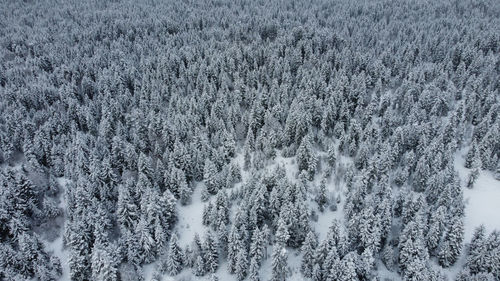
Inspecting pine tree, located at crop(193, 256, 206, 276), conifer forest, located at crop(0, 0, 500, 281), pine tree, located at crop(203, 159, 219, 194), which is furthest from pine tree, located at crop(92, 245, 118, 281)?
pine tree, located at crop(203, 159, 219, 194)

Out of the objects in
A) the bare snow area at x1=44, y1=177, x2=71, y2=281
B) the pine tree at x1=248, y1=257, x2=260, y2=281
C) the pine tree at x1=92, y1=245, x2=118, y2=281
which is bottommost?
the bare snow area at x1=44, y1=177, x2=71, y2=281

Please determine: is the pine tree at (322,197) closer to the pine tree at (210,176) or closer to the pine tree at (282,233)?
the pine tree at (282,233)

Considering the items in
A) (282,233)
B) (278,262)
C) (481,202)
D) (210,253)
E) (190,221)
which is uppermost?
(282,233)

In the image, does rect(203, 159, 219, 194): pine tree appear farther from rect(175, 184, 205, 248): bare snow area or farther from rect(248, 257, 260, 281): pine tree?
rect(248, 257, 260, 281): pine tree

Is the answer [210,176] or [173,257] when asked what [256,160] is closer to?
[210,176]

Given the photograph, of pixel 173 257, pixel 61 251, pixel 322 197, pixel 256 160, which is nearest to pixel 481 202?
pixel 322 197

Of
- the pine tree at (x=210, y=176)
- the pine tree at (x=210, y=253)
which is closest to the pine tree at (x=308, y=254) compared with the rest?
the pine tree at (x=210, y=253)

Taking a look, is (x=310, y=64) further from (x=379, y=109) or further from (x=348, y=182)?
(x=348, y=182)

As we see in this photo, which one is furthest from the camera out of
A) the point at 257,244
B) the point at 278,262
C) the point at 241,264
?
the point at 257,244
